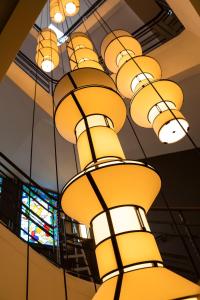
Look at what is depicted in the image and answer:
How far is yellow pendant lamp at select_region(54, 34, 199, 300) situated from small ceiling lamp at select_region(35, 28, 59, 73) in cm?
152

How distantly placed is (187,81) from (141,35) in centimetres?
173

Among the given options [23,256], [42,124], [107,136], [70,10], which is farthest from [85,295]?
[42,124]

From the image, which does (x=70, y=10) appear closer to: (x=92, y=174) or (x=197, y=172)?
(x=92, y=174)

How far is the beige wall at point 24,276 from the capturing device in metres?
1.86

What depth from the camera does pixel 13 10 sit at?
955mm

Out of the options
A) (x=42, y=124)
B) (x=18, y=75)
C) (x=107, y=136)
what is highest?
(x=18, y=75)

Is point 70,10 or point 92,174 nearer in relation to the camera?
point 92,174

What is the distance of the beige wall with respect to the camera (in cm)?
186

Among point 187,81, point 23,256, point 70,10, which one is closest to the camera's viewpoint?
point 23,256

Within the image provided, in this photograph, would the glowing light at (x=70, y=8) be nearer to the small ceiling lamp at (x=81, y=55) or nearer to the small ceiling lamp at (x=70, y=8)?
the small ceiling lamp at (x=70, y=8)

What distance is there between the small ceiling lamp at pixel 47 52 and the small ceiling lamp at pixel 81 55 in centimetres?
38

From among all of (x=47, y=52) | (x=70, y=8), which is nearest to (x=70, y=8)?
(x=70, y=8)

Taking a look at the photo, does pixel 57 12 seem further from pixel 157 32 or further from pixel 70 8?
pixel 157 32

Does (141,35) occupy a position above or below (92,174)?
above
